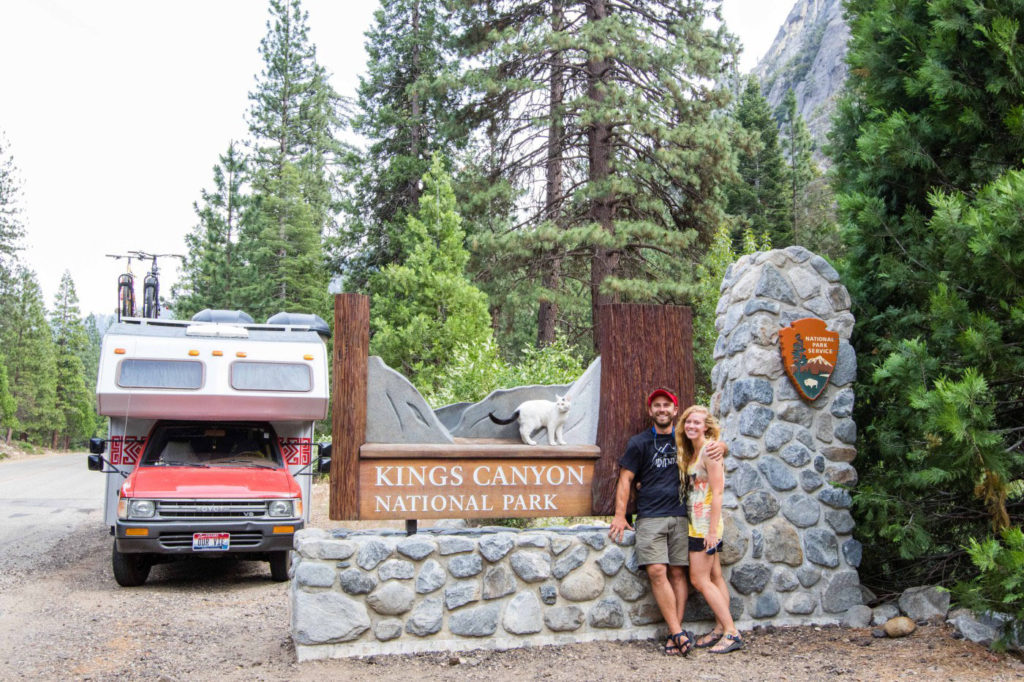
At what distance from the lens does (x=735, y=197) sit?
114 ft

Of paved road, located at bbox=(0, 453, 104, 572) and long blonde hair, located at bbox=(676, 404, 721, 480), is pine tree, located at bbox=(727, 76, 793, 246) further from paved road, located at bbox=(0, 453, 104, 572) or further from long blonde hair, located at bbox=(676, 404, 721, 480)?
long blonde hair, located at bbox=(676, 404, 721, 480)

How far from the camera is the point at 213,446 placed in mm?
8984

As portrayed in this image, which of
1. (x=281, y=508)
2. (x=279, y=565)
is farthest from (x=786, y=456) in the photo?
(x=279, y=565)

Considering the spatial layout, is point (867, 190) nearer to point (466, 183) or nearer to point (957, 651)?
point (957, 651)

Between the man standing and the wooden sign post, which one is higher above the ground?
the wooden sign post

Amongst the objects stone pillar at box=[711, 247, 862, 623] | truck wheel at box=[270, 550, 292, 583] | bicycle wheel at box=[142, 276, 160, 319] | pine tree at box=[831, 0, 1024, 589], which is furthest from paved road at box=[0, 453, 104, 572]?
pine tree at box=[831, 0, 1024, 589]

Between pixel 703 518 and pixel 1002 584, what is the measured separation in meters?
1.72

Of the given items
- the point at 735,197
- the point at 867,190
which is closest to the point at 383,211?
the point at 735,197

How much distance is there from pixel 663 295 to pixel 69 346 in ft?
153

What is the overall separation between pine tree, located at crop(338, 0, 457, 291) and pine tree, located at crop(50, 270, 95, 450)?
92.9ft

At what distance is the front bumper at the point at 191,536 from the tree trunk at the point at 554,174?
34.7 ft

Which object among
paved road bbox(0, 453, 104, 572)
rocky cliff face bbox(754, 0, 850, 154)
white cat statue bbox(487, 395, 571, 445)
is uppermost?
rocky cliff face bbox(754, 0, 850, 154)

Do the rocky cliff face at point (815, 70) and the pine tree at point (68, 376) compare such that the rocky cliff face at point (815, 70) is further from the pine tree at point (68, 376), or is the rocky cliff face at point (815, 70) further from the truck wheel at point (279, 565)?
the truck wheel at point (279, 565)

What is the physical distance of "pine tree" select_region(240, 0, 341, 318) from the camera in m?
33.5
